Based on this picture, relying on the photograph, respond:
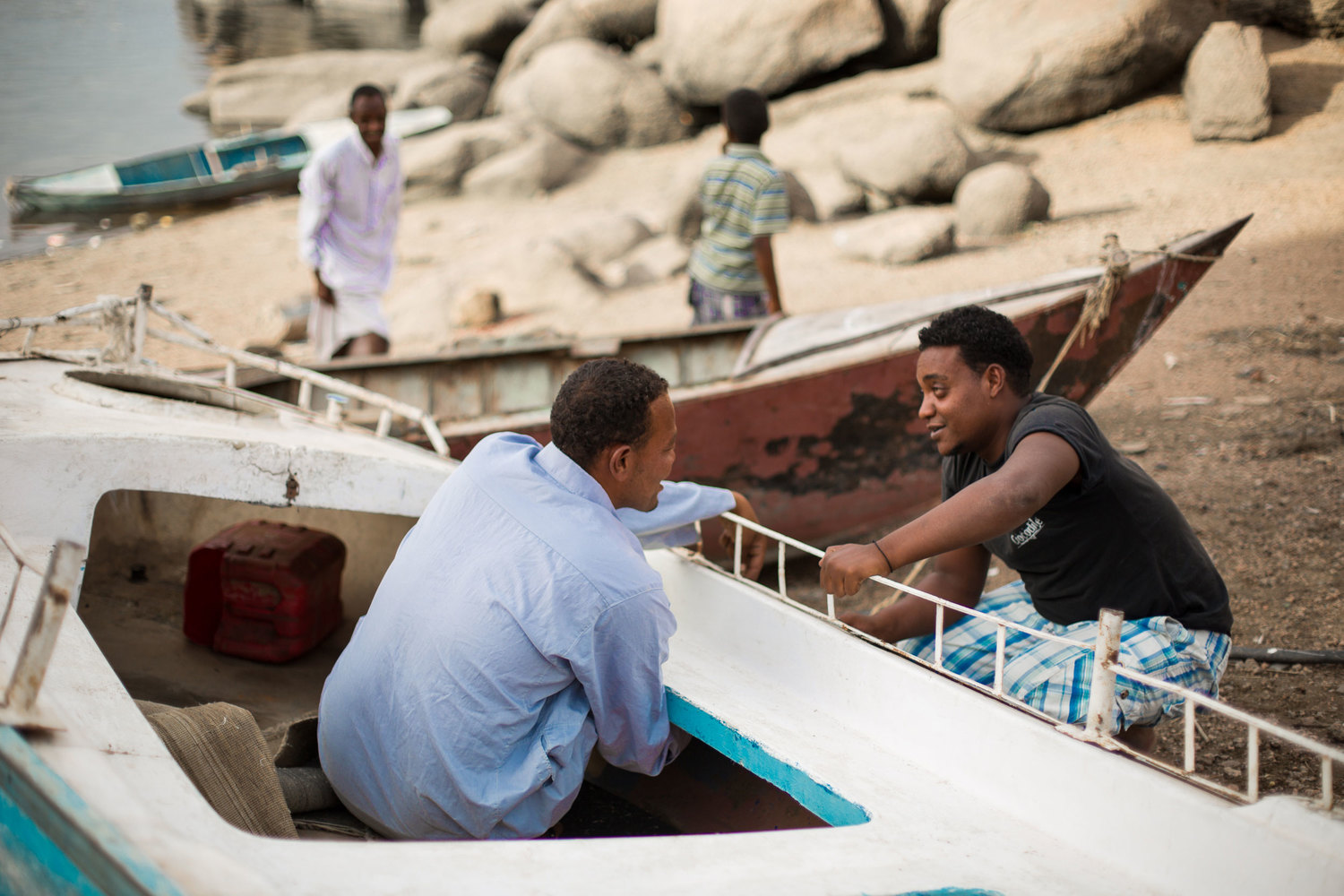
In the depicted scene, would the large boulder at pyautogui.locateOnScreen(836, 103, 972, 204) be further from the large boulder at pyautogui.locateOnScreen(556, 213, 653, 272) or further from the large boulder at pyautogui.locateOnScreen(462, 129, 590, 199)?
the large boulder at pyautogui.locateOnScreen(462, 129, 590, 199)

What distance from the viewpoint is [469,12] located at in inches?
737

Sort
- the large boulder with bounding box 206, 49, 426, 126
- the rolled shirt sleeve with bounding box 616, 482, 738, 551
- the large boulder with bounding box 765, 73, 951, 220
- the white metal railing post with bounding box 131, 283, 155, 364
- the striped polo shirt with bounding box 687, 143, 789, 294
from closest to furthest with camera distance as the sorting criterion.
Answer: the rolled shirt sleeve with bounding box 616, 482, 738, 551
the white metal railing post with bounding box 131, 283, 155, 364
the striped polo shirt with bounding box 687, 143, 789, 294
the large boulder with bounding box 765, 73, 951, 220
the large boulder with bounding box 206, 49, 426, 126

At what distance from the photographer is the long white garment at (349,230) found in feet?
18.4

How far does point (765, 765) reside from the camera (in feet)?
6.73

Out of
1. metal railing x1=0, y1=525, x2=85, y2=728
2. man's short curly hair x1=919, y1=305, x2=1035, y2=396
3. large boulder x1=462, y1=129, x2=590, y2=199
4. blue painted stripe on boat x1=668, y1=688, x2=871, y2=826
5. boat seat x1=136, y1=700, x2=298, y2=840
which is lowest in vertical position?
blue painted stripe on boat x1=668, y1=688, x2=871, y2=826

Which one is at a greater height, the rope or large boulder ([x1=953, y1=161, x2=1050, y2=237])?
large boulder ([x1=953, y1=161, x2=1050, y2=237])

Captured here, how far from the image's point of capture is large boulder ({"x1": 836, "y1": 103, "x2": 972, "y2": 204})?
9883mm

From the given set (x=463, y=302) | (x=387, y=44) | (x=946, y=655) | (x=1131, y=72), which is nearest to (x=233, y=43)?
(x=387, y=44)

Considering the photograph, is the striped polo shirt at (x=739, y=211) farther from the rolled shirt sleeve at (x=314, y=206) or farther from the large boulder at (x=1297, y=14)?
the large boulder at (x=1297, y=14)

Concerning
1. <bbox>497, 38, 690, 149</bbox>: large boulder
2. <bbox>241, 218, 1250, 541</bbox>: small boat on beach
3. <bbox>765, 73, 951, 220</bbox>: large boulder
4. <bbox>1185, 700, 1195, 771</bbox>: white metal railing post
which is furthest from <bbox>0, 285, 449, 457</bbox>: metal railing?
<bbox>497, 38, 690, 149</bbox>: large boulder

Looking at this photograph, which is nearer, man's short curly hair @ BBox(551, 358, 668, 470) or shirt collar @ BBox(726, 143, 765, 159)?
man's short curly hair @ BBox(551, 358, 668, 470)

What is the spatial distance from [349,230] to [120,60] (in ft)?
90.0

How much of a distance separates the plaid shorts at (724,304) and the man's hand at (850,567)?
12.6 feet

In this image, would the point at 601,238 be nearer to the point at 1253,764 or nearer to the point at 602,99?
the point at 602,99
